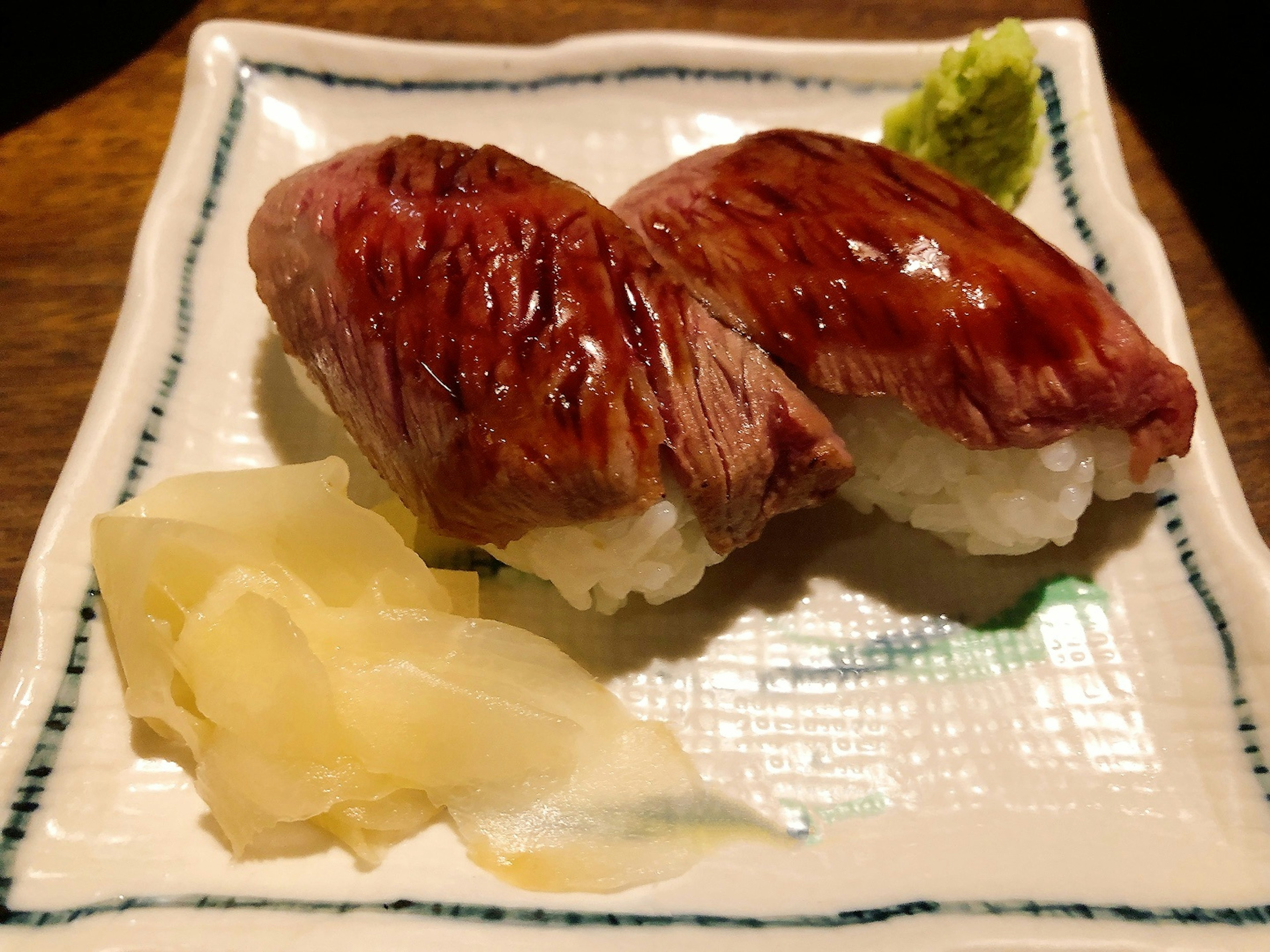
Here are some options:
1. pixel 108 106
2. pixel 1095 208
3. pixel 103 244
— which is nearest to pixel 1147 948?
pixel 1095 208

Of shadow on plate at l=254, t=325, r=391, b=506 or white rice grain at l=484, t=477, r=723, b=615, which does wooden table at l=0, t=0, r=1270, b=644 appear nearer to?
shadow on plate at l=254, t=325, r=391, b=506

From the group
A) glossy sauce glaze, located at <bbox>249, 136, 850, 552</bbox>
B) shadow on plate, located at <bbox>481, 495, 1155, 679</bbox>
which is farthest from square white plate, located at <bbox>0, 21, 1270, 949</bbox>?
glossy sauce glaze, located at <bbox>249, 136, 850, 552</bbox>

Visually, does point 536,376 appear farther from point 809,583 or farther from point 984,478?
point 984,478

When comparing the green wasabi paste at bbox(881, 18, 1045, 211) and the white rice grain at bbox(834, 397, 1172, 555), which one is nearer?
the white rice grain at bbox(834, 397, 1172, 555)

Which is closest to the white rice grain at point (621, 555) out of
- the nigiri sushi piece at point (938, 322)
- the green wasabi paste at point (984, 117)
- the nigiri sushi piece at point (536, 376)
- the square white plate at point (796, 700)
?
the nigiri sushi piece at point (536, 376)

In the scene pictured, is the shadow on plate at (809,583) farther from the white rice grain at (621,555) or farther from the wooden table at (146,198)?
the wooden table at (146,198)

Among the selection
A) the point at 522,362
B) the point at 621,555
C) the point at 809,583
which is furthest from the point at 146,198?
the point at 809,583

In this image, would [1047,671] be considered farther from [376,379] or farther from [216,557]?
[216,557]
